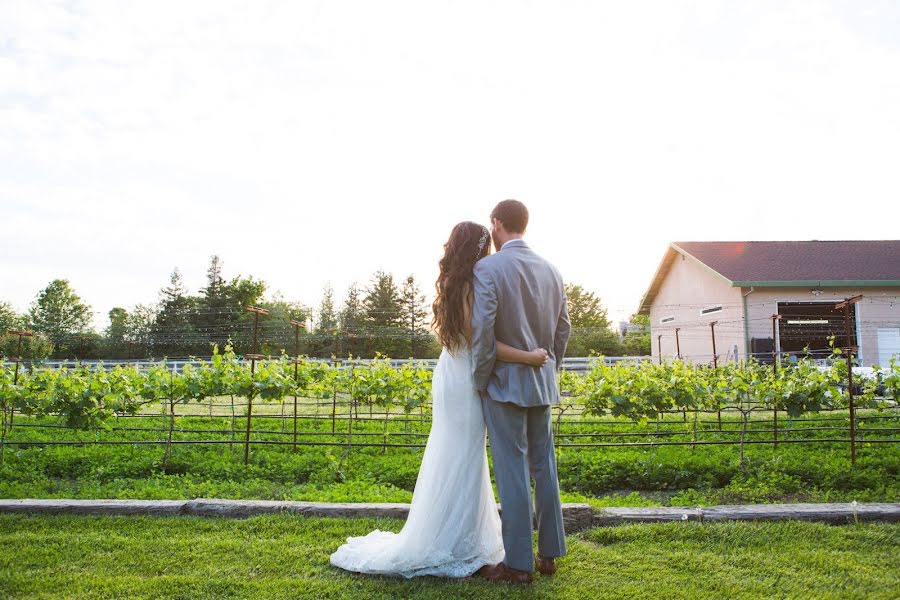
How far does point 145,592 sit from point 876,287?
1851 cm

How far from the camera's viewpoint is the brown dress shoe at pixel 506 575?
3016 mm

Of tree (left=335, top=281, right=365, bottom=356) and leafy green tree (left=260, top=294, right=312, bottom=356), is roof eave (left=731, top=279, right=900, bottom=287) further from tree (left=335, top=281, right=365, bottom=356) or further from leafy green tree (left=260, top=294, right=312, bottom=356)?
tree (left=335, top=281, right=365, bottom=356)

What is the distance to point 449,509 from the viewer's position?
3.19m

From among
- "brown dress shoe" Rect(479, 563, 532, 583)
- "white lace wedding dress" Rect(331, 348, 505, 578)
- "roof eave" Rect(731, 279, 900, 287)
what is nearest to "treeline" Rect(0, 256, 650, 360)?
"roof eave" Rect(731, 279, 900, 287)

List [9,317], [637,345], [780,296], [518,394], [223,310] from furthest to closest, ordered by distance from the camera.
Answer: [223,310], [9,317], [637,345], [780,296], [518,394]

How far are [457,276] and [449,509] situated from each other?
1.16 m

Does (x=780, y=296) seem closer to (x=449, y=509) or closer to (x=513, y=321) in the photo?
(x=513, y=321)

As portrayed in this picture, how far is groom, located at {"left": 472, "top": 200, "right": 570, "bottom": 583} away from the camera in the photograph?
304cm

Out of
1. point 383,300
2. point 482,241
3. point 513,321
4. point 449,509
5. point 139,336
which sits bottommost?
point 449,509

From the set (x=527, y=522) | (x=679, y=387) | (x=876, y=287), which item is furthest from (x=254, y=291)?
(x=527, y=522)

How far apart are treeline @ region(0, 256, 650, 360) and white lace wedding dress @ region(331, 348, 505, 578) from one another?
28.0 meters

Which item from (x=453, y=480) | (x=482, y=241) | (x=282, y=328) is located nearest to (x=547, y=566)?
(x=453, y=480)

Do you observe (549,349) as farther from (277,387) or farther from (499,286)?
(277,387)

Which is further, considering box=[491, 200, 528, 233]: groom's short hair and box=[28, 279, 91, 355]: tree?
box=[28, 279, 91, 355]: tree
